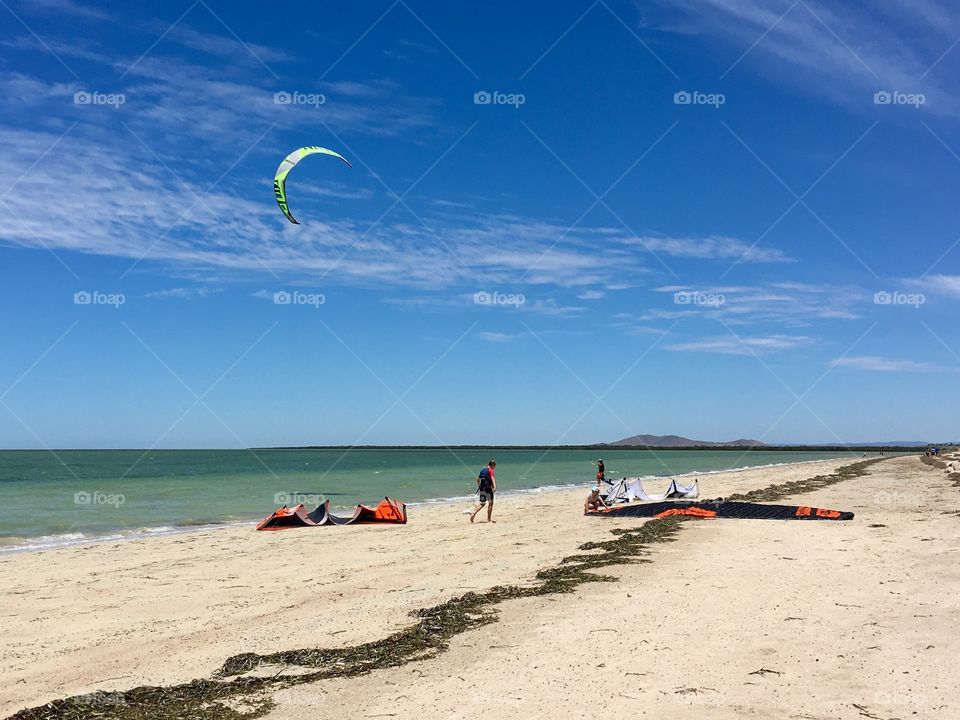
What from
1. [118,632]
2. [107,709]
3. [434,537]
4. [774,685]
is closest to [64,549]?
[434,537]

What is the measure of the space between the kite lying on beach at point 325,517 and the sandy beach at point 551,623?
4.76 meters

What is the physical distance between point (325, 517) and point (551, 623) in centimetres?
1477

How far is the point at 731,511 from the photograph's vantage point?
18812 millimetres

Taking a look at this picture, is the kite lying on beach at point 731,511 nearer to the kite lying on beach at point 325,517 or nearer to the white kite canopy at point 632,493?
the white kite canopy at point 632,493

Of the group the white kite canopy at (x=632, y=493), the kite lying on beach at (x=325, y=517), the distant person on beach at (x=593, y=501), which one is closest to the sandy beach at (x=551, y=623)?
the kite lying on beach at (x=325, y=517)

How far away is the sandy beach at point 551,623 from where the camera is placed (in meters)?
5.71

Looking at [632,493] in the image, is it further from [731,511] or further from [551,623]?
[551,623]

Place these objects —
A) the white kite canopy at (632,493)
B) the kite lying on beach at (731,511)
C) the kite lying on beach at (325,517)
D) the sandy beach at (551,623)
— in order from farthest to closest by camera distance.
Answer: the white kite canopy at (632,493)
the kite lying on beach at (325,517)
the kite lying on beach at (731,511)
the sandy beach at (551,623)

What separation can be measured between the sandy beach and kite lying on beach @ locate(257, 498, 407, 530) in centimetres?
476

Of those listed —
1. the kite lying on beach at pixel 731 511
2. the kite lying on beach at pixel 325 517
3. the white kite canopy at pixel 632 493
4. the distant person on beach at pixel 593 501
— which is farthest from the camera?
the white kite canopy at pixel 632 493

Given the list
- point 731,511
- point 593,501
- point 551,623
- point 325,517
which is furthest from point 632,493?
point 551,623

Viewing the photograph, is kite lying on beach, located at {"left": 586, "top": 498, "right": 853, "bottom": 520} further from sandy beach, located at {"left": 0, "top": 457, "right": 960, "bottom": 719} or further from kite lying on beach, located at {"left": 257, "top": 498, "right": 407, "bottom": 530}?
kite lying on beach, located at {"left": 257, "top": 498, "right": 407, "bottom": 530}

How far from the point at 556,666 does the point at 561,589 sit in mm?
3358

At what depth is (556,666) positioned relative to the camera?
6418 mm
